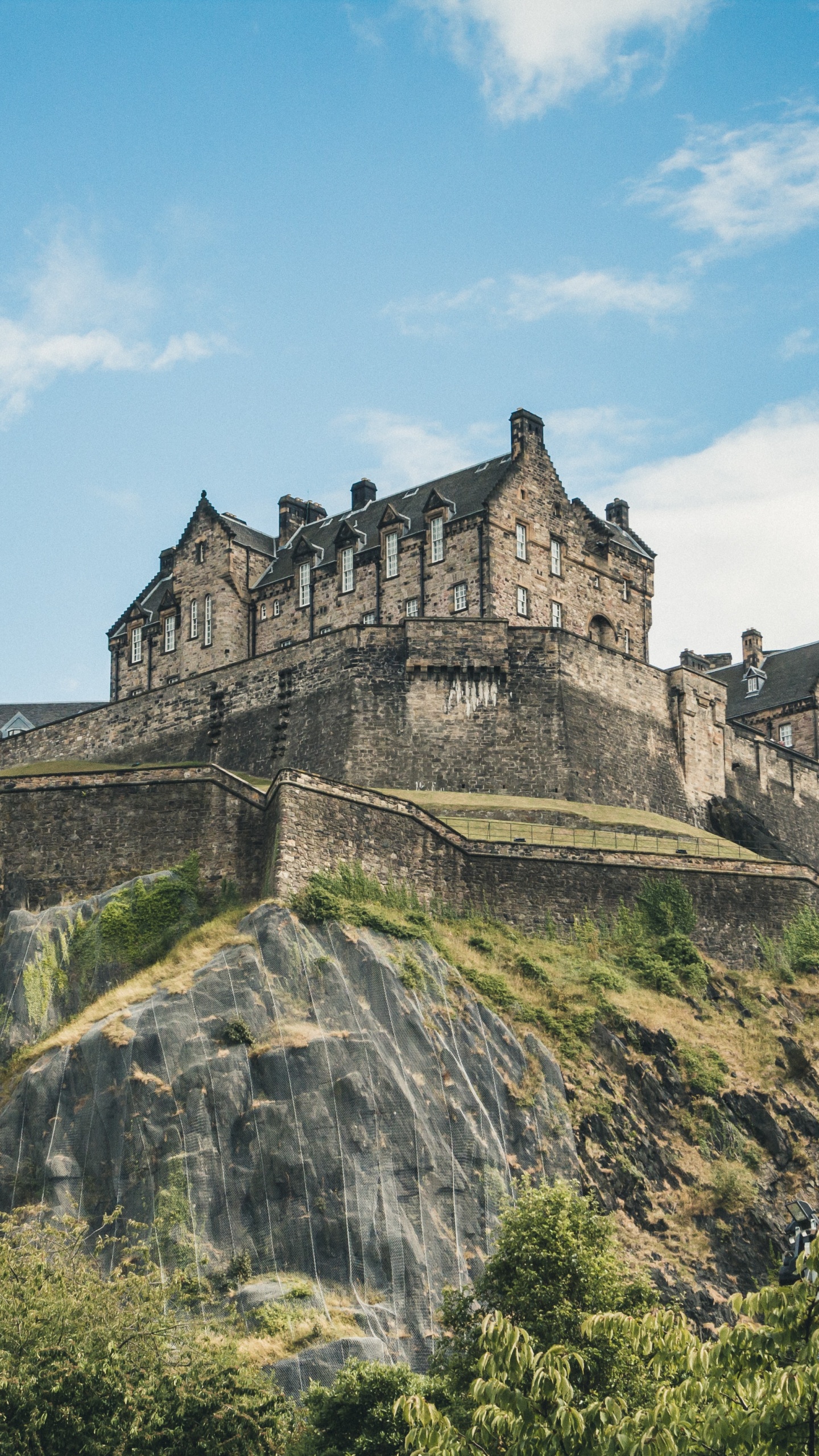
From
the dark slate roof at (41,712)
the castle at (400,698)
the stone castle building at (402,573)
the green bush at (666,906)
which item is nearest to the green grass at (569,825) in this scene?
the castle at (400,698)

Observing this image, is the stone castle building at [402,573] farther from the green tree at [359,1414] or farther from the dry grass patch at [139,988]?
the green tree at [359,1414]

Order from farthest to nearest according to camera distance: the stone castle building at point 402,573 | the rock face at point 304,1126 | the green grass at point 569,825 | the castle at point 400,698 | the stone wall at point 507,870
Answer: the stone castle building at point 402,573
the green grass at point 569,825
the castle at point 400,698
the stone wall at point 507,870
the rock face at point 304,1126

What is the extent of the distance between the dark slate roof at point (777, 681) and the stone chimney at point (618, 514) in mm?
8930

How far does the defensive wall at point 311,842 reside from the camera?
4716cm

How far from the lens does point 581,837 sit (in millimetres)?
53375

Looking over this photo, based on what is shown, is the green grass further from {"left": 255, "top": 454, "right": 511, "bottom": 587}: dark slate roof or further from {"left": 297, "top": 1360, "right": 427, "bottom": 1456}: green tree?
{"left": 297, "top": 1360, "right": 427, "bottom": 1456}: green tree

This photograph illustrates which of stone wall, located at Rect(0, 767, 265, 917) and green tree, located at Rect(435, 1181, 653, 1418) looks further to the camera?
stone wall, located at Rect(0, 767, 265, 917)

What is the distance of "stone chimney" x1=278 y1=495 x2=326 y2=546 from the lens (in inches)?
2990

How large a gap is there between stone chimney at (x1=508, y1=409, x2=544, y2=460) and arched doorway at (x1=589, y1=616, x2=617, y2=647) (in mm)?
7215

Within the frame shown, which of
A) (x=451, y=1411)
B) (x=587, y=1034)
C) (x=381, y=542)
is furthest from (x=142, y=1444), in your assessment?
(x=381, y=542)

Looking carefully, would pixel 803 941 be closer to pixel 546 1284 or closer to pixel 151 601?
pixel 546 1284

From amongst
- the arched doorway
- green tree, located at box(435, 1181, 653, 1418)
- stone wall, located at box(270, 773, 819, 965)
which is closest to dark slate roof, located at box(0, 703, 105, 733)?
the arched doorway

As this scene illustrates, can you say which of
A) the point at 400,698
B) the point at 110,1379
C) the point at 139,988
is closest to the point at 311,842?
the point at 139,988

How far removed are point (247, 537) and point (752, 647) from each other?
89.3 feet
